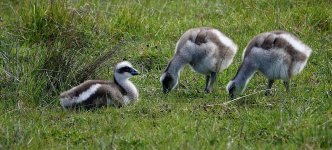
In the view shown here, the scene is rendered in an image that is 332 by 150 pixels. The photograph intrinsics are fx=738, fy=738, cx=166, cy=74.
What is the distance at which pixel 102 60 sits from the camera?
9.83m

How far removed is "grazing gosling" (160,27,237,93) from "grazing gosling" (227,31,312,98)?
21.3 inches

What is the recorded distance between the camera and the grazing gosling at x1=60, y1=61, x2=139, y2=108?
900 cm

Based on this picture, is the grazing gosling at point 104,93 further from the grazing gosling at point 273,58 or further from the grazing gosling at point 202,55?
the grazing gosling at point 273,58

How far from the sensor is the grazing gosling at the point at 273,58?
356 inches

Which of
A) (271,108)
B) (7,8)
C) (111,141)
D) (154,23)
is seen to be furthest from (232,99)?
(7,8)

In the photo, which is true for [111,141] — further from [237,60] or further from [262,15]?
[262,15]

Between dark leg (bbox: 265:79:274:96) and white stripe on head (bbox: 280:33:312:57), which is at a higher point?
white stripe on head (bbox: 280:33:312:57)

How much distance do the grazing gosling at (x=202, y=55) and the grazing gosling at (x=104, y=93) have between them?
2.06 feet

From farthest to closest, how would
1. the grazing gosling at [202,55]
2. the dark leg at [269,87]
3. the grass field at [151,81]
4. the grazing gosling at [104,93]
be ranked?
the grazing gosling at [202,55], the dark leg at [269,87], the grazing gosling at [104,93], the grass field at [151,81]

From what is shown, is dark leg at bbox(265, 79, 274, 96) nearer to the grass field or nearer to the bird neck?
the grass field

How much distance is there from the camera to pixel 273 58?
9047mm

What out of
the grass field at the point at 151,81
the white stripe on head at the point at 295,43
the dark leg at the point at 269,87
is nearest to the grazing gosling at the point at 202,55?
the grass field at the point at 151,81

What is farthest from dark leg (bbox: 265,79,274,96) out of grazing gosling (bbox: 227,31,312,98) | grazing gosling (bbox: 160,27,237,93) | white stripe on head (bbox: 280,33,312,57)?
grazing gosling (bbox: 160,27,237,93)

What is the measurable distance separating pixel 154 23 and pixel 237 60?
6.32 feet
